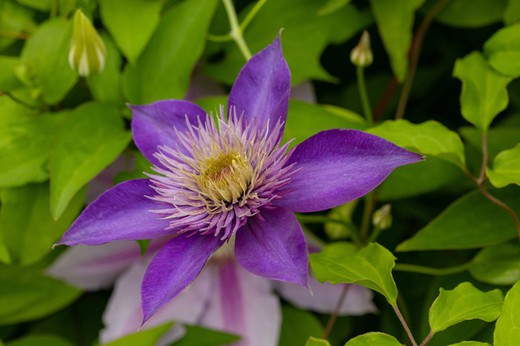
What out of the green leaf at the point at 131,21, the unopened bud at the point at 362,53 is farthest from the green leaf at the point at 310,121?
the green leaf at the point at 131,21

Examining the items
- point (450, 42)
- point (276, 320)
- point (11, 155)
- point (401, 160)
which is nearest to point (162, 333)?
point (276, 320)

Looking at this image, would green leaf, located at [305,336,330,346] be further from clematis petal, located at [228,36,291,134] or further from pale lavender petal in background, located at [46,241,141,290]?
pale lavender petal in background, located at [46,241,141,290]

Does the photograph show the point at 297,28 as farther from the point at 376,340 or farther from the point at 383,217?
the point at 376,340

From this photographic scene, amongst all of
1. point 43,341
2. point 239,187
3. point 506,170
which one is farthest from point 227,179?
point 43,341

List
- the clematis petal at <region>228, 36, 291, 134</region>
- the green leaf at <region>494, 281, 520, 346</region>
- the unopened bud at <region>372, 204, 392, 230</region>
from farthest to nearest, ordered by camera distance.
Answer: the unopened bud at <region>372, 204, 392, 230</region>, the clematis petal at <region>228, 36, 291, 134</region>, the green leaf at <region>494, 281, 520, 346</region>

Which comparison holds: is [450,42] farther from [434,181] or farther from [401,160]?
[401,160]

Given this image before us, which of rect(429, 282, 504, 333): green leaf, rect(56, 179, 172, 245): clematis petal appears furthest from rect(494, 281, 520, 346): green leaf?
rect(56, 179, 172, 245): clematis petal
